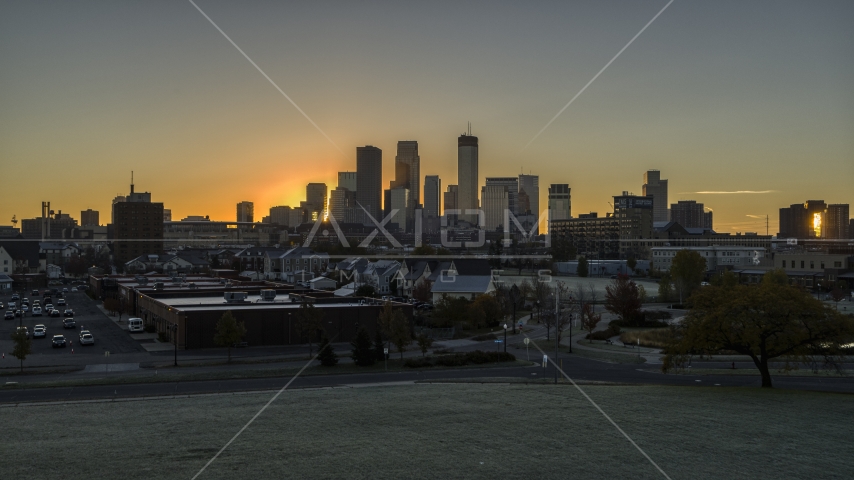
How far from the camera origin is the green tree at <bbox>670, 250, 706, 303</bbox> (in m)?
67.1

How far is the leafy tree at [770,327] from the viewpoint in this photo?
2261 centimetres

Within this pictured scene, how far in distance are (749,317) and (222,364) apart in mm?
23663

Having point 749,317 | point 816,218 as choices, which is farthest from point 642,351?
point 816,218

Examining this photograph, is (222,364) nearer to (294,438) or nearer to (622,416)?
(294,438)

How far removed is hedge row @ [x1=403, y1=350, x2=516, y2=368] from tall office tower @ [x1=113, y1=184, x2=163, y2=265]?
330 ft

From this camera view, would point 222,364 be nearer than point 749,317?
No

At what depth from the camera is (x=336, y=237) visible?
192125mm

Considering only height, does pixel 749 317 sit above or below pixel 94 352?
above

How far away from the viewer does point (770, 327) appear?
22797 mm

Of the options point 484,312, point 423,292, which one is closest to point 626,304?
point 484,312

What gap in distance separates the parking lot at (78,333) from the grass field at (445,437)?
17.7 metres

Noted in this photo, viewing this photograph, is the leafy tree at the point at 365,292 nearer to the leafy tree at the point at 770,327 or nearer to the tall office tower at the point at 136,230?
the leafy tree at the point at 770,327

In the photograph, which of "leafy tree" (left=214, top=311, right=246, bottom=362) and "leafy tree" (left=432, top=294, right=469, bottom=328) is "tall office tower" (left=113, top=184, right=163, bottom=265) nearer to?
"leafy tree" (left=432, top=294, right=469, bottom=328)

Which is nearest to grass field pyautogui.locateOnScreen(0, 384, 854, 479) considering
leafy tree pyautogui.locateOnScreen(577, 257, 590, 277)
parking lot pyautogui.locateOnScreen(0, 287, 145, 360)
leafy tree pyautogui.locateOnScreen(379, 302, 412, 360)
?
leafy tree pyautogui.locateOnScreen(379, 302, 412, 360)
